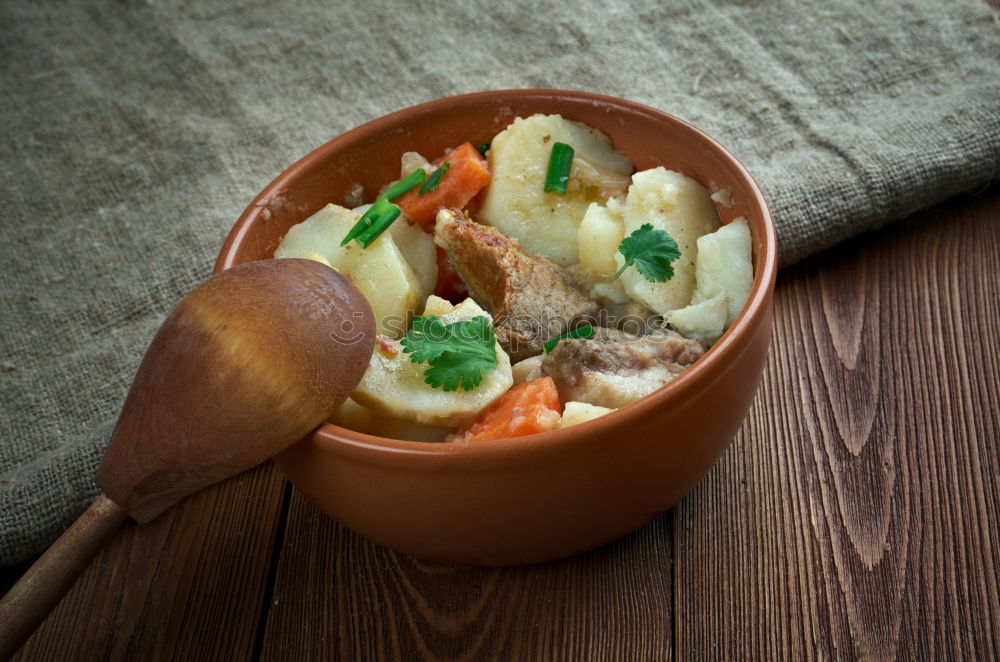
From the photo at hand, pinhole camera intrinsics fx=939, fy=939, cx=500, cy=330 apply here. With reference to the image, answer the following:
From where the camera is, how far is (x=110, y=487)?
4.91ft

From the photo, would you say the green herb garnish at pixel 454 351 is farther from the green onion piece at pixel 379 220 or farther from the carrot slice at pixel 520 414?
the green onion piece at pixel 379 220

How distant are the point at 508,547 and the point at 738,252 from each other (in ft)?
2.17

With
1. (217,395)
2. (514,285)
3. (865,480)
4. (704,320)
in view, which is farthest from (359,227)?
(865,480)

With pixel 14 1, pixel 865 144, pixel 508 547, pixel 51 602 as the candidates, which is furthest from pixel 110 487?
pixel 14 1

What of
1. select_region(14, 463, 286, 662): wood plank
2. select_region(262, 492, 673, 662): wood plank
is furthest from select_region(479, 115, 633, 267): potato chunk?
select_region(14, 463, 286, 662): wood plank

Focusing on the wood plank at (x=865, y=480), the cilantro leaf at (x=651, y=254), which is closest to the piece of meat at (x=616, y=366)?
the cilantro leaf at (x=651, y=254)

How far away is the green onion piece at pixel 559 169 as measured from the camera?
75.6 inches

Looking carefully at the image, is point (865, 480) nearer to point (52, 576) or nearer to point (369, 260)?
point (369, 260)

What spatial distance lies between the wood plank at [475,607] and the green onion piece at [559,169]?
69 centimetres

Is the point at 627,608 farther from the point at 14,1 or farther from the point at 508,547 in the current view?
the point at 14,1

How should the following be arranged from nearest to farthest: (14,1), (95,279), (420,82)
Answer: (95,279)
(420,82)
(14,1)

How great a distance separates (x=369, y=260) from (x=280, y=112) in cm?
108

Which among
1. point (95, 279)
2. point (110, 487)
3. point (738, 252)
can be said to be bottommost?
point (95, 279)

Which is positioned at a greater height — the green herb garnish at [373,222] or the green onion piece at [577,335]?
the green herb garnish at [373,222]
